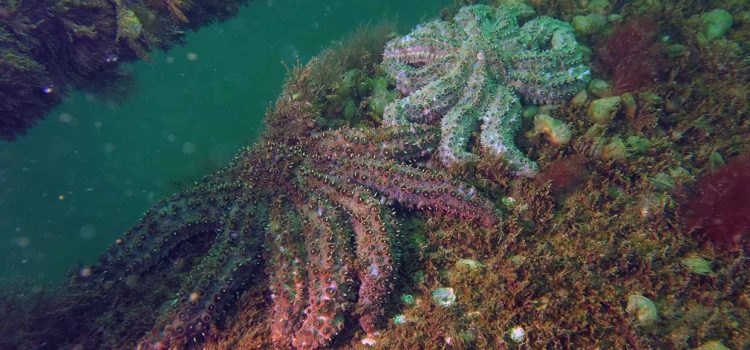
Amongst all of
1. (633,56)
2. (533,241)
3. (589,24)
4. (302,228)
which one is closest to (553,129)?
(533,241)

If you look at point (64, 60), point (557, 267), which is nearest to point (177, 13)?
point (64, 60)

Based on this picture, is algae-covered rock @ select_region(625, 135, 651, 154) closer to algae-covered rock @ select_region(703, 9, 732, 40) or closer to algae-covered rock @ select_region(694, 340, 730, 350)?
algae-covered rock @ select_region(694, 340, 730, 350)

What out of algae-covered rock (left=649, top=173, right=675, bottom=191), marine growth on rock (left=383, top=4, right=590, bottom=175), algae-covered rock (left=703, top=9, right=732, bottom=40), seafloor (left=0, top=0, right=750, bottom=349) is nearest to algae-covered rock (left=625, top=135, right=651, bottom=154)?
seafloor (left=0, top=0, right=750, bottom=349)

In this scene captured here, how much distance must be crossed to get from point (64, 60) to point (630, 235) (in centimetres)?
977

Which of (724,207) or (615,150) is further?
(615,150)

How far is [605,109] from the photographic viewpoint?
5875mm

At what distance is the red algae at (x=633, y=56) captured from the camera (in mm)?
6305

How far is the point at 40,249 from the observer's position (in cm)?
1494

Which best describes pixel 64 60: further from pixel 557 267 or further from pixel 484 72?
pixel 557 267

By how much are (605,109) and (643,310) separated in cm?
319

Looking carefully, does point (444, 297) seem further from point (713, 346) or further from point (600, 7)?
point (600, 7)

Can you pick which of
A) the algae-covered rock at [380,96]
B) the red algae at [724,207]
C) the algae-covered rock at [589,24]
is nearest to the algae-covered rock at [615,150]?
the red algae at [724,207]

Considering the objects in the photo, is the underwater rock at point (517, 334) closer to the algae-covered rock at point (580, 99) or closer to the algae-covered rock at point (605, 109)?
the algae-covered rock at point (605, 109)

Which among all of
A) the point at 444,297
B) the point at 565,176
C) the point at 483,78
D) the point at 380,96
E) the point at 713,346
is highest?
the point at 483,78
